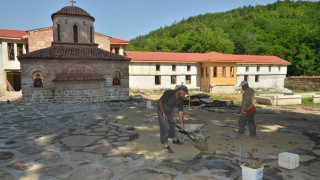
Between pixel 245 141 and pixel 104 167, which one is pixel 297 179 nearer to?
pixel 245 141

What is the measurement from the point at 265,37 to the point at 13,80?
6064cm

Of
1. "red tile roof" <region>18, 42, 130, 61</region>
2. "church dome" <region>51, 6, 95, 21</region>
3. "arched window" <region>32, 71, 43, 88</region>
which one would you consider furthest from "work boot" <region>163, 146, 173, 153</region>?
"church dome" <region>51, 6, 95, 21</region>

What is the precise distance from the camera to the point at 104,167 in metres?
4.54

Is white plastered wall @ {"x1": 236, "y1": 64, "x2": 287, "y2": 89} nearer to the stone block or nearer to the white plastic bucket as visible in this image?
the stone block

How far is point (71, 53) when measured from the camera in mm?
17688

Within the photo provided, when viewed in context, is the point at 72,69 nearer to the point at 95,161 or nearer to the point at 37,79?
the point at 37,79

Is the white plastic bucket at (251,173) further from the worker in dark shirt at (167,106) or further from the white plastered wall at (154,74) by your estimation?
the white plastered wall at (154,74)

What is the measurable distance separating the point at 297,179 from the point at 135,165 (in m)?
3.41

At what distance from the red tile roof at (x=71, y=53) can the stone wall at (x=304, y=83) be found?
3094cm

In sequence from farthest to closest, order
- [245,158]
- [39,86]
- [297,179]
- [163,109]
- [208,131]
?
[39,86], [208,131], [163,109], [245,158], [297,179]

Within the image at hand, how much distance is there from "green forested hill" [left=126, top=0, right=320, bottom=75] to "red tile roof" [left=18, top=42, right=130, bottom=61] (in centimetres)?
3013

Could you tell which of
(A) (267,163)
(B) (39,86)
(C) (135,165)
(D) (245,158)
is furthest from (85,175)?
(B) (39,86)

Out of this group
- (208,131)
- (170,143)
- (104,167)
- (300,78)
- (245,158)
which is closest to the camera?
(104,167)

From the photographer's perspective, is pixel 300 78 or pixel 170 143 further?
pixel 300 78
